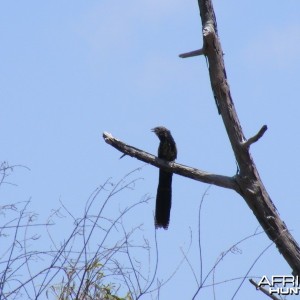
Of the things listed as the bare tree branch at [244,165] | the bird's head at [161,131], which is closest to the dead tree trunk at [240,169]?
the bare tree branch at [244,165]

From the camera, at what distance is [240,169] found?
5.70 meters

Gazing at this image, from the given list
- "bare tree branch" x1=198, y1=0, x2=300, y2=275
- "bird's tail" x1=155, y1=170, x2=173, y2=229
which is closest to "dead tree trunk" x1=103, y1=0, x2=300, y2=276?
"bare tree branch" x1=198, y1=0, x2=300, y2=275

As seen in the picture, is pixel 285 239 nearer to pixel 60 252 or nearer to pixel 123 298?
pixel 123 298

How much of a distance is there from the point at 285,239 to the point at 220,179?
615 millimetres

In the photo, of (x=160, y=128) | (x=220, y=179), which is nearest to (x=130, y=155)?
(x=220, y=179)

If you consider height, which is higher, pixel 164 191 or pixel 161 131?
pixel 161 131

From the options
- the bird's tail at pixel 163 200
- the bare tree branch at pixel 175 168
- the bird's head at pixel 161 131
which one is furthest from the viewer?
the bird's head at pixel 161 131

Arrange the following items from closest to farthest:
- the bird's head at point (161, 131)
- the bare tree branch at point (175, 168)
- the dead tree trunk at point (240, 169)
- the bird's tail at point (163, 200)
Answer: the dead tree trunk at point (240, 169) < the bare tree branch at point (175, 168) < the bird's tail at point (163, 200) < the bird's head at point (161, 131)

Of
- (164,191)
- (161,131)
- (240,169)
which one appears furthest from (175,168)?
(161,131)

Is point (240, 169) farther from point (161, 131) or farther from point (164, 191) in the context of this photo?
point (161, 131)

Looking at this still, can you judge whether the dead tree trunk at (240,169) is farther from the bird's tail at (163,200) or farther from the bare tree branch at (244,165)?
the bird's tail at (163,200)

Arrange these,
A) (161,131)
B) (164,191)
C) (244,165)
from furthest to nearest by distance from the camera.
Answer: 1. (161,131)
2. (164,191)
3. (244,165)

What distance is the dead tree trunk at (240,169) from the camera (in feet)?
18.2

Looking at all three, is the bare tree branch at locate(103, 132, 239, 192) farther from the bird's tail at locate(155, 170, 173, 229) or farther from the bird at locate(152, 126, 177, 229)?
the bird's tail at locate(155, 170, 173, 229)
